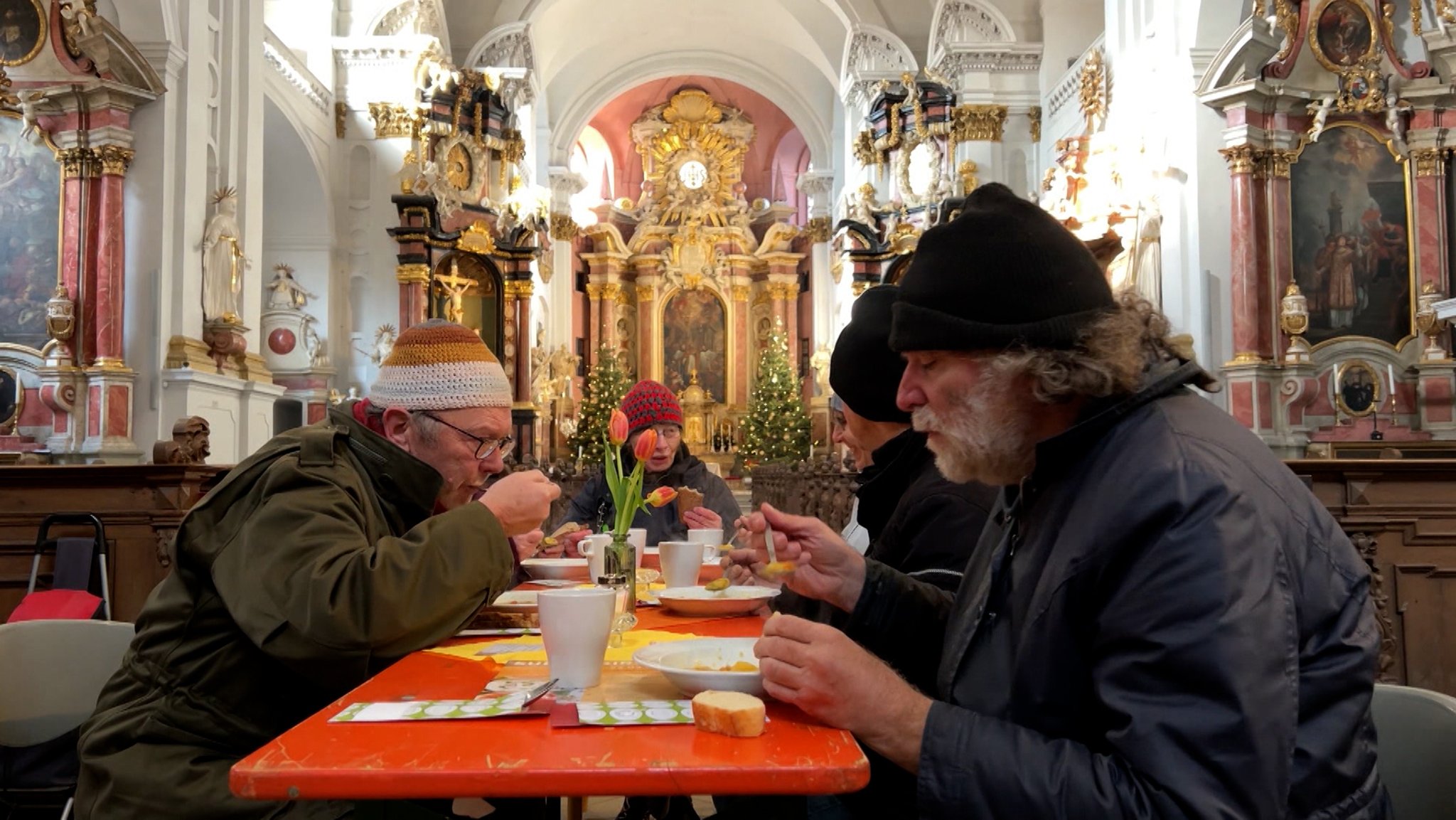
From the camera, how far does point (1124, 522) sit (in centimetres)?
112

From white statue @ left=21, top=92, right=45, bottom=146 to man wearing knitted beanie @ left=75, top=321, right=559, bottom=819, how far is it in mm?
8378

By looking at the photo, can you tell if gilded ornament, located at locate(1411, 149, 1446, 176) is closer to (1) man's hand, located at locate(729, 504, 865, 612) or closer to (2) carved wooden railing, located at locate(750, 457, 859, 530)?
(2) carved wooden railing, located at locate(750, 457, 859, 530)

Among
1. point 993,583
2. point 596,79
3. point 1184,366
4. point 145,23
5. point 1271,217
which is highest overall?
point 596,79

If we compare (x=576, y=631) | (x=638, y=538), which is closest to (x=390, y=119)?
(x=638, y=538)

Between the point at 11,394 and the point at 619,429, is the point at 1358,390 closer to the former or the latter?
the point at 619,429

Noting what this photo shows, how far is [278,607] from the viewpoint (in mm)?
1490

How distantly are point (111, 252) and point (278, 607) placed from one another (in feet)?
27.4

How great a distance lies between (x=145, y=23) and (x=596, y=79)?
45.6 ft

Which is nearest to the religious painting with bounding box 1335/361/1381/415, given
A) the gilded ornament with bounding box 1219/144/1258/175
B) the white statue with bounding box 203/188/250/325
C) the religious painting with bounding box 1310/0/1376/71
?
the gilded ornament with bounding box 1219/144/1258/175

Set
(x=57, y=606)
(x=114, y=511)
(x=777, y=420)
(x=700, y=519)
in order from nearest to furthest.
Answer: (x=57, y=606)
(x=700, y=519)
(x=114, y=511)
(x=777, y=420)

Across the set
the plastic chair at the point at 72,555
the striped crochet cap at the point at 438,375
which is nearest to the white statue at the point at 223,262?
the plastic chair at the point at 72,555

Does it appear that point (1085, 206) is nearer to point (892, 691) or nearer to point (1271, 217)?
point (1271, 217)

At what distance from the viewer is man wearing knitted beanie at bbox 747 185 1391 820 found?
3.36 feet

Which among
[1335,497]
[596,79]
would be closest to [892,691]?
[1335,497]
